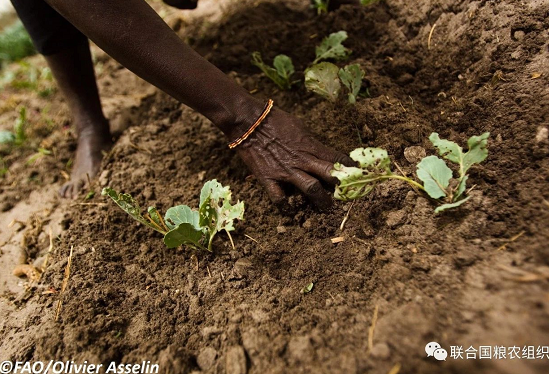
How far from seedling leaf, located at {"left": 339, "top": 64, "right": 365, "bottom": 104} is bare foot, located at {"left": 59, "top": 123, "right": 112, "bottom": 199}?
148 centimetres

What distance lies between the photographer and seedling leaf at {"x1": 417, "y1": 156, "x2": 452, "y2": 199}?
4.62ft

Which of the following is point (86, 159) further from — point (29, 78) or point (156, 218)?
point (29, 78)

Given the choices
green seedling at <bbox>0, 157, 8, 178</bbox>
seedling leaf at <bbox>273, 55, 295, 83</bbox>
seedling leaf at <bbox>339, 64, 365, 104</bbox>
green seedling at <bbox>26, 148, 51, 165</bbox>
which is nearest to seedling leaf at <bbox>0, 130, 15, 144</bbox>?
green seedling at <bbox>0, 157, 8, 178</bbox>

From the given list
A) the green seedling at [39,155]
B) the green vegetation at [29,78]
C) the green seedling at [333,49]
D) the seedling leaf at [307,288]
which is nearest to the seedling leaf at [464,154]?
the seedling leaf at [307,288]

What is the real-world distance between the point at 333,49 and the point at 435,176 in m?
1.06

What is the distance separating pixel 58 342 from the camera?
1.42 m

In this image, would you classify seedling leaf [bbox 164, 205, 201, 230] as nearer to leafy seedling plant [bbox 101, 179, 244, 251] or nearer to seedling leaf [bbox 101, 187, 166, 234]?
leafy seedling plant [bbox 101, 179, 244, 251]

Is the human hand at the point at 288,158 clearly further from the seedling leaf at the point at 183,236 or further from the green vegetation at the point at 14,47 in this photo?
the green vegetation at the point at 14,47

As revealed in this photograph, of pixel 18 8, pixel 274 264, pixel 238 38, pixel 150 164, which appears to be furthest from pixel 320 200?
pixel 18 8

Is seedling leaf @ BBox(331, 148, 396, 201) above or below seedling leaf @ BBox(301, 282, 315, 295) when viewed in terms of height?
above

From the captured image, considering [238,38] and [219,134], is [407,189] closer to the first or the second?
[219,134]

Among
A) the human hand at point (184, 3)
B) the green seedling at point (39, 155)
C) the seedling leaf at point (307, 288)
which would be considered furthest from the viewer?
the green seedling at point (39, 155)

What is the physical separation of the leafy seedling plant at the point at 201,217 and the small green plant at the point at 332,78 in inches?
27.9

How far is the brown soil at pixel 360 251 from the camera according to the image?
3.89 feet
